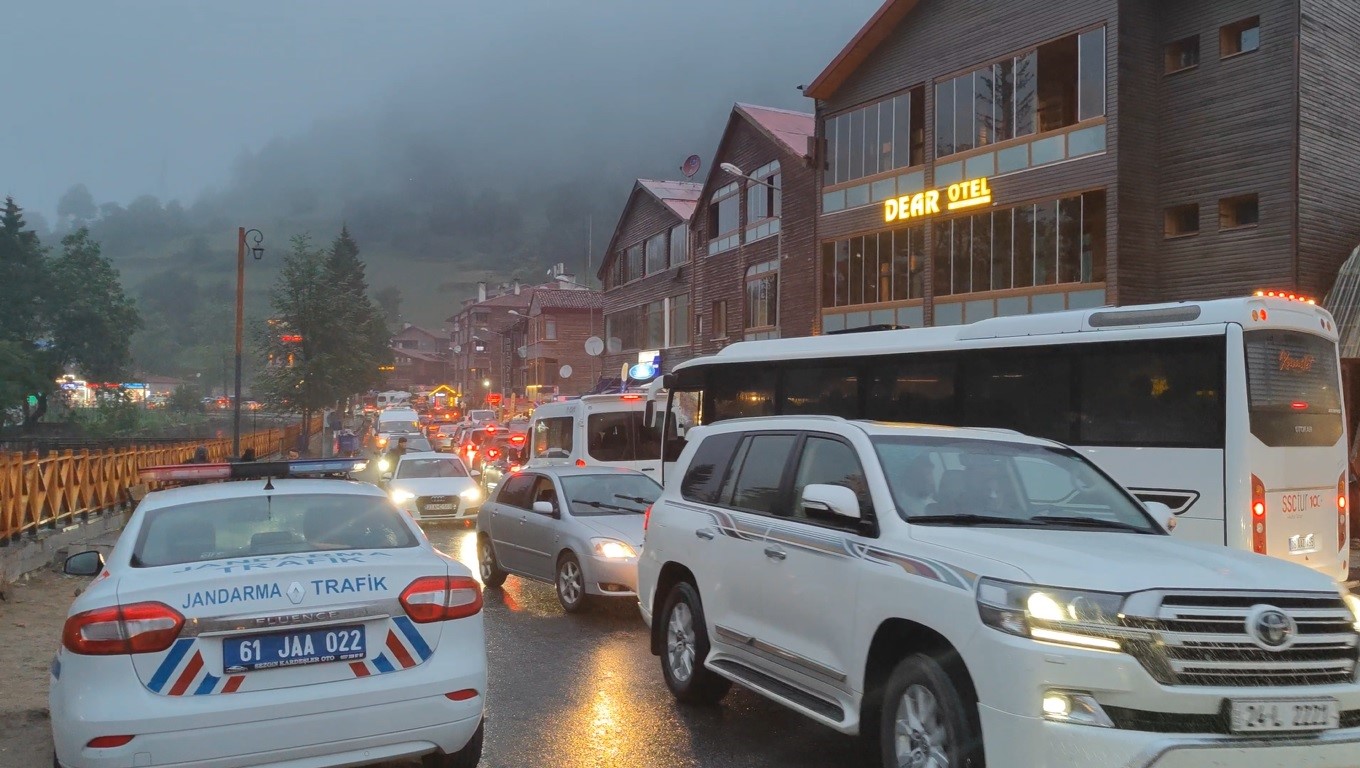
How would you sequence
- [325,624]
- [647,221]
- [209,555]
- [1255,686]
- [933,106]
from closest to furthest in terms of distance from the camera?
[1255,686]
[325,624]
[209,555]
[933,106]
[647,221]

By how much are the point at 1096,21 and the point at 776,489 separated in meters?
20.5

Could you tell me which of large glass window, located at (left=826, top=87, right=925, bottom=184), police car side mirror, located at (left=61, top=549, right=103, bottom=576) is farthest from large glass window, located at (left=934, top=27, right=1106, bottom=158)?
police car side mirror, located at (left=61, top=549, right=103, bottom=576)

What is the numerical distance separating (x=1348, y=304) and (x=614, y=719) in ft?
58.2

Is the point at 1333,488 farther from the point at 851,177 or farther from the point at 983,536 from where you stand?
the point at 851,177

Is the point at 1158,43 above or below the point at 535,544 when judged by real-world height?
above

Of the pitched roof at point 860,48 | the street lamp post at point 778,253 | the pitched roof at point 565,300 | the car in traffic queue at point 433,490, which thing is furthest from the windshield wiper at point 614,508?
the pitched roof at point 565,300

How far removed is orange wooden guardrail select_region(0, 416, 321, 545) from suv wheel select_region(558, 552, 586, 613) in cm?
750

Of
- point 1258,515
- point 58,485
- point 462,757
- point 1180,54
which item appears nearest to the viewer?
point 462,757

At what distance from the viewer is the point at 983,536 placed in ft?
16.4

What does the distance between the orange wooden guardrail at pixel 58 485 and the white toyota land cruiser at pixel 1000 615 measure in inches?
445

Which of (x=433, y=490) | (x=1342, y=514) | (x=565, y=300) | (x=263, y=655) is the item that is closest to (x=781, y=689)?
(x=263, y=655)

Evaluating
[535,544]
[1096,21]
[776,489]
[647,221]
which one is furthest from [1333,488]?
[647,221]

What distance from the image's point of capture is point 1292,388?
9.54 metres

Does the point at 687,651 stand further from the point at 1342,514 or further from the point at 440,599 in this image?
the point at 1342,514
